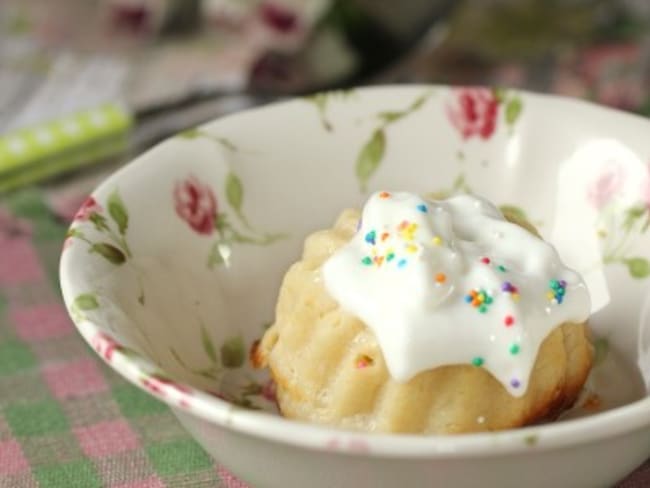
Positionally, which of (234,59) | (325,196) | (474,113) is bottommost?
(234,59)

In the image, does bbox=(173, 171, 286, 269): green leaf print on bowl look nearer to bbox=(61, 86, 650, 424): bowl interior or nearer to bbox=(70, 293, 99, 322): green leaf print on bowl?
bbox=(61, 86, 650, 424): bowl interior

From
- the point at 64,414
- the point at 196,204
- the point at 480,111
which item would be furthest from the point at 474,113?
the point at 64,414

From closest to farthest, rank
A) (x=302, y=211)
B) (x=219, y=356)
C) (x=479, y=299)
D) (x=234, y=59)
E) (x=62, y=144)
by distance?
(x=479, y=299), (x=219, y=356), (x=302, y=211), (x=62, y=144), (x=234, y=59)

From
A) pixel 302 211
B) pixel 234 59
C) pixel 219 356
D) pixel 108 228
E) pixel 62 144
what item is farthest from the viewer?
pixel 234 59

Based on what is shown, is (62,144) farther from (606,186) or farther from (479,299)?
(479,299)

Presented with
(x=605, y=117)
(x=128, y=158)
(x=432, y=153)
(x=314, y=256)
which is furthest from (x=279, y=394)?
(x=128, y=158)

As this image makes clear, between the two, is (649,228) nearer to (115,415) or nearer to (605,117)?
(605,117)
